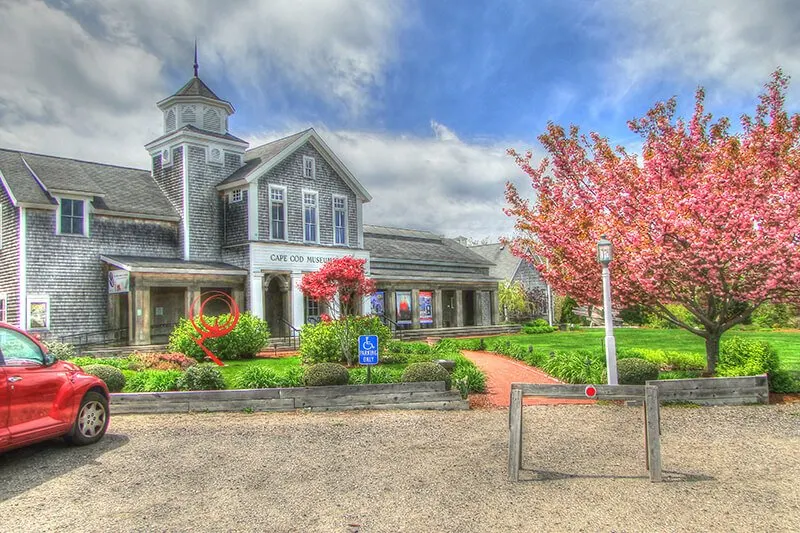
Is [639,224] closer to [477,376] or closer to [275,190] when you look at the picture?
[477,376]

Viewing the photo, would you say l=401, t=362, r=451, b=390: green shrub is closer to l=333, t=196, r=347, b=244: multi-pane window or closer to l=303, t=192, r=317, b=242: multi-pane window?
l=303, t=192, r=317, b=242: multi-pane window

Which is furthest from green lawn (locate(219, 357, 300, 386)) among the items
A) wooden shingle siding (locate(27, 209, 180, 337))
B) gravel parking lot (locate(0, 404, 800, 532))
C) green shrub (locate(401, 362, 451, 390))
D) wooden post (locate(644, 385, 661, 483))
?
wooden post (locate(644, 385, 661, 483))

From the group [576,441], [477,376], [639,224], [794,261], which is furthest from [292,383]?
[794,261]

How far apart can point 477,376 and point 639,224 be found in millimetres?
4902

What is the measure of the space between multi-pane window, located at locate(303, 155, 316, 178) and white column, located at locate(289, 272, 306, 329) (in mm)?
4762

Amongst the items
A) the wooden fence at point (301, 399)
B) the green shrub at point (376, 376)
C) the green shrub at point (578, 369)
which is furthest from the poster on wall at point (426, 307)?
the wooden fence at point (301, 399)

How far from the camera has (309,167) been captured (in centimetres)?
2891

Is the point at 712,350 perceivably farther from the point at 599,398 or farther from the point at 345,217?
the point at 345,217

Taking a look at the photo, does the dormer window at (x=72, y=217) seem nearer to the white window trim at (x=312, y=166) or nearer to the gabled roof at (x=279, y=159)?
the gabled roof at (x=279, y=159)

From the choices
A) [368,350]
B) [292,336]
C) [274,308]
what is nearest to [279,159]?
[274,308]

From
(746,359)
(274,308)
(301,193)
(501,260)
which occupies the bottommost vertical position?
(746,359)

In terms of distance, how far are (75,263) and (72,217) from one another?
5.64 feet

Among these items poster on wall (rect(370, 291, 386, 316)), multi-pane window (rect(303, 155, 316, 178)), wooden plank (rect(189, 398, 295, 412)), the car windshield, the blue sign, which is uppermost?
multi-pane window (rect(303, 155, 316, 178))

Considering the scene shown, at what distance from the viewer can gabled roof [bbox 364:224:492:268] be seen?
1487 inches
